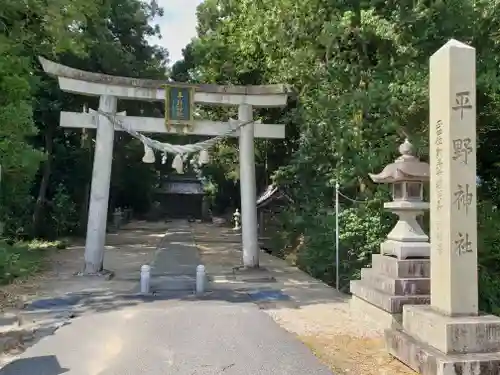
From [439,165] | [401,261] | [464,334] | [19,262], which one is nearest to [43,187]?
[19,262]

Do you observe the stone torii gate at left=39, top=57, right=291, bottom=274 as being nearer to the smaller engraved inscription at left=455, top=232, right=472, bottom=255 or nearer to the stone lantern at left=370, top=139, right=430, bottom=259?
the stone lantern at left=370, top=139, right=430, bottom=259

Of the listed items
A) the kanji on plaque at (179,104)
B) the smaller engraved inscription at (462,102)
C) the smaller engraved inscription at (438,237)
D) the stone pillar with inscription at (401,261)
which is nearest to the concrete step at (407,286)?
the stone pillar with inscription at (401,261)

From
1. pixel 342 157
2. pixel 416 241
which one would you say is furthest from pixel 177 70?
pixel 416 241

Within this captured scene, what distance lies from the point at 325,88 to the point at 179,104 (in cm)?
389

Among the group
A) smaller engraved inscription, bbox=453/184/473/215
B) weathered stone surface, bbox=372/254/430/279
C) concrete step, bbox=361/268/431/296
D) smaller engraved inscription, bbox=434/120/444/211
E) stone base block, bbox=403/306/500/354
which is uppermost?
smaller engraved inscription, bbox=434/120/444/211

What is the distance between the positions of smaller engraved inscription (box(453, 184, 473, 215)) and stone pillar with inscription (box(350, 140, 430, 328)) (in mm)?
2295

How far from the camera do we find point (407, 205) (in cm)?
787

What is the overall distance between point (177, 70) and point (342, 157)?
21.2m

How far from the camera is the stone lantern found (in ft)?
24.8

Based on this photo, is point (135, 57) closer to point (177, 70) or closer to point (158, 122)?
point (177, 70)

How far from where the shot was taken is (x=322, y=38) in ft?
41.0

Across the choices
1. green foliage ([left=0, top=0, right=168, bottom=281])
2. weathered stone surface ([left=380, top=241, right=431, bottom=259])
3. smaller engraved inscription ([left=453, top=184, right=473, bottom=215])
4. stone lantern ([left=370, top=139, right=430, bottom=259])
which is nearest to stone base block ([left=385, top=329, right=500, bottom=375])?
smaller engraved inscription ([left=453, top=184, right=473, bottom=215])

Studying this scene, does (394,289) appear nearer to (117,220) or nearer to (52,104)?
(52,104)

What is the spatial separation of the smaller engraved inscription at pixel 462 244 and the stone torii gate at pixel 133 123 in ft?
27.0
